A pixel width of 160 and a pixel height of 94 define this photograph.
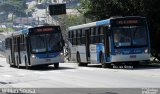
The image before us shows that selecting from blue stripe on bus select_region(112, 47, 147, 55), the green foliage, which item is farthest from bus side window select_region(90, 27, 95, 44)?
the green foliage

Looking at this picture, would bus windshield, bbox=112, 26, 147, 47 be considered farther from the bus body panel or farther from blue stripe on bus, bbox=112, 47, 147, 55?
the bus body panel

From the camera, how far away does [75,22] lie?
10806cm

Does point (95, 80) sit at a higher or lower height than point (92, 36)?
lower

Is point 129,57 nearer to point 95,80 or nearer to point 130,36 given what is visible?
point 130,36

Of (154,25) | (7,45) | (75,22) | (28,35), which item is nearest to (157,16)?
(154,25)

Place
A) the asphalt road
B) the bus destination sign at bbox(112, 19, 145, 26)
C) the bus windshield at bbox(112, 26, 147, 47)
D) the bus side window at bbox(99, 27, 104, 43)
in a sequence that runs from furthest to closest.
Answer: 1. the bus side window at bbox(99, 27, 104, 43)
2. the bus destination sign at bbox(112, 19, 145, 26)
3. the bus windshield at bbox(112, 26, 147, 47)
4. the asphalt road

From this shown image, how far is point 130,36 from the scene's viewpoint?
108ft

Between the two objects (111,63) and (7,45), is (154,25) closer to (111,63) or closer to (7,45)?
(111,63)

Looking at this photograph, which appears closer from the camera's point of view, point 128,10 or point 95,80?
point 95,80

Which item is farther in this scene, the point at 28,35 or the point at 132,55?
the point at 28,35

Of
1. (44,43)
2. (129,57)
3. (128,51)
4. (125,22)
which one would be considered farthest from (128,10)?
(129,57)

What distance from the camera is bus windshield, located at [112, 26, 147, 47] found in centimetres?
3278

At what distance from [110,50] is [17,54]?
40.9 ft

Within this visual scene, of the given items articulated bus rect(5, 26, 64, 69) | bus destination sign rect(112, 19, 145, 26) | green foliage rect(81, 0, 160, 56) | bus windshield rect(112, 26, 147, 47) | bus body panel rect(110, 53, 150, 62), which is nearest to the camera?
bus body panel rect(110, 53, 150, 62)
